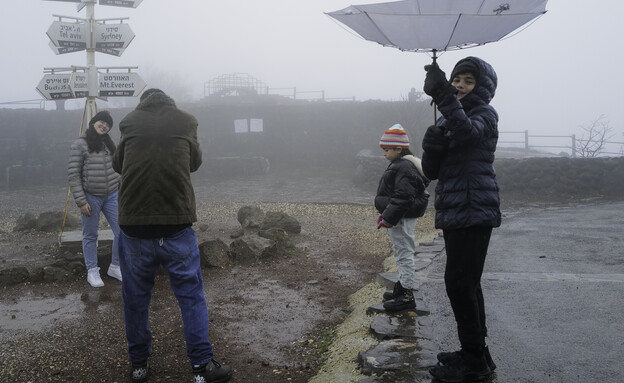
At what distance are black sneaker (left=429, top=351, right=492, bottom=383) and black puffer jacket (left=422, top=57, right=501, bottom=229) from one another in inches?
29.9

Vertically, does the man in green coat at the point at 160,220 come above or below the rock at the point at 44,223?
above

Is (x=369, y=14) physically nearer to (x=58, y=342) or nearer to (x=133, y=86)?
(x=58, y=342)

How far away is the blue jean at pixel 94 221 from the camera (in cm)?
588

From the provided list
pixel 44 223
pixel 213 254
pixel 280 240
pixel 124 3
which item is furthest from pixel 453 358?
pixel 44 223

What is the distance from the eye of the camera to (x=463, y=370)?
300 centimetres

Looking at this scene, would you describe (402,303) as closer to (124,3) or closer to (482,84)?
(482,84)

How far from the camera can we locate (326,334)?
4.45 meters

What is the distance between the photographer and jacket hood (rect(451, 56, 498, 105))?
302 cm

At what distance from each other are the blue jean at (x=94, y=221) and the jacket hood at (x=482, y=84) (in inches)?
165

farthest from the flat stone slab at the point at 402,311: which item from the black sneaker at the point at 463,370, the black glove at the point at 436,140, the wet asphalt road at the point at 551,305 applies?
the black glove at the point at 436,140

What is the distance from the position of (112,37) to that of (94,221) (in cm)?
323

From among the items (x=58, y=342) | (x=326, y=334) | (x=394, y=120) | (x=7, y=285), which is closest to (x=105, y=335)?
(x=58, y=342)

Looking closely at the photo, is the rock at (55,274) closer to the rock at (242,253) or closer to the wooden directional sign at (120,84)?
the rock at (242,253)

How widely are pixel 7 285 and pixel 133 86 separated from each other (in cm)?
323
